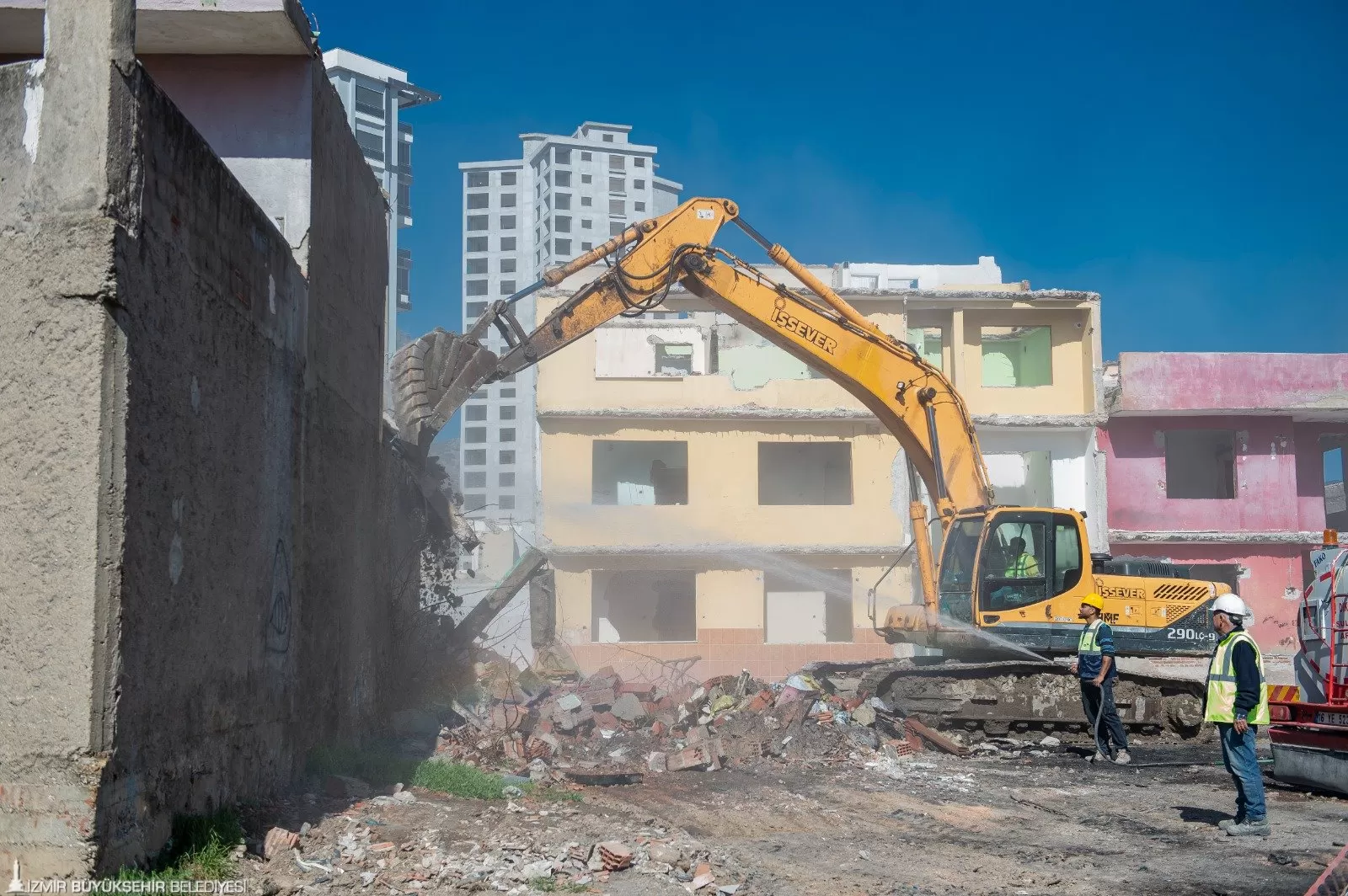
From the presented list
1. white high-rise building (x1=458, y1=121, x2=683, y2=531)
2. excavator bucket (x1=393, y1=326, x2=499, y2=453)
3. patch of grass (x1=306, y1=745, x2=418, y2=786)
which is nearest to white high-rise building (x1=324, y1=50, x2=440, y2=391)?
white high-rise building (x1=458, y1=121, x2=683, y2=531)

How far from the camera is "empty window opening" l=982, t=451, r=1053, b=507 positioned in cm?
2861

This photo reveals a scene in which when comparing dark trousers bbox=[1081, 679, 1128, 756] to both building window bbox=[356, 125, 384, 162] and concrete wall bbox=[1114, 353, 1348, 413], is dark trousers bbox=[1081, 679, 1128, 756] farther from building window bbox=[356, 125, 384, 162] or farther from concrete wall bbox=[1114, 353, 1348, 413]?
building window bbox=[356, 125, 384, 162]

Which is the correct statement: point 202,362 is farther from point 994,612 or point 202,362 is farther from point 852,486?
point 852,486

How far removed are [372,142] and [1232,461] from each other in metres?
48.0

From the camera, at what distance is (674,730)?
13.9 m

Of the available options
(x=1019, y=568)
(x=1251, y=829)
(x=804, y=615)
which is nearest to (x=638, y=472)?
(x=804, y=615)

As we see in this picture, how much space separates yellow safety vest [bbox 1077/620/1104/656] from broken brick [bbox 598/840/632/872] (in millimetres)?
7456

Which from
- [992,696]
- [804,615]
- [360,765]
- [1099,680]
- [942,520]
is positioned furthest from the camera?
[804,615]

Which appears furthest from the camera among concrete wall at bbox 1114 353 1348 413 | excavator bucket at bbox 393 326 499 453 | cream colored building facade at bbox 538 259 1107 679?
concrete wall at bbox 1114 353 1348 413

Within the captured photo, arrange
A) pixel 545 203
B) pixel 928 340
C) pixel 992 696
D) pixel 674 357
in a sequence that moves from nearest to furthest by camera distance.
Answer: pixel 992 696, pixel 674 357, pixel 928 340, pixel 545 203

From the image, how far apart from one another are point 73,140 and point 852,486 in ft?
76.4

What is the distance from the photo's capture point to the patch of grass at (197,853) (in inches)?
222

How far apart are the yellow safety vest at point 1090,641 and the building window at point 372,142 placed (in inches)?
2164

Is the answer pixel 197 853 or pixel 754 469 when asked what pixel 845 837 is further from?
pixel 754 469
